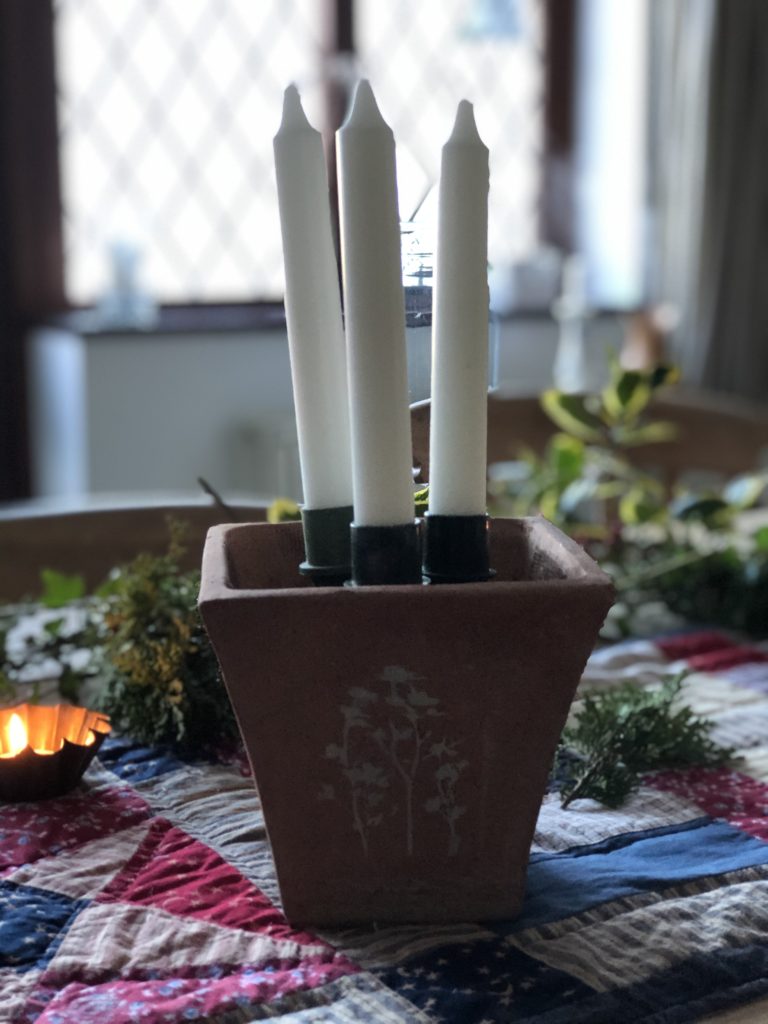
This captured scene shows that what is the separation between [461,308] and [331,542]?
0.32ft

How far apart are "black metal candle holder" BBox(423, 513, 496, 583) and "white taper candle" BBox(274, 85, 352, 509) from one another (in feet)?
0.13

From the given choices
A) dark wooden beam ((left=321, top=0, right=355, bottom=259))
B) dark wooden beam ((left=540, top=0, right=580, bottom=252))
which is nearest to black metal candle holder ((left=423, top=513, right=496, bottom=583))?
dark wooden beam ((left=321, top=0, right=355, bottom=259))

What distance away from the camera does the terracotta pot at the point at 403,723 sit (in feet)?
1.28

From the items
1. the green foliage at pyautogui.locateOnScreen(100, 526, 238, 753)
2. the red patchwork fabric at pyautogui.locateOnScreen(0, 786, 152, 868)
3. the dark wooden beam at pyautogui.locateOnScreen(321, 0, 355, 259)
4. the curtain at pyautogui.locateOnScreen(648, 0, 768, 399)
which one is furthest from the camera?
→ the curtain at pyautogui.locateOnScreen(648, 0, 768, 399)

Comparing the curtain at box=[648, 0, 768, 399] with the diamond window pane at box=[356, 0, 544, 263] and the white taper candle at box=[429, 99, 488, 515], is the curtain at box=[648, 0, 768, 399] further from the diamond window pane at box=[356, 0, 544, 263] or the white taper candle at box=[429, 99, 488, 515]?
the white taper candle at box=[429, 99, 488, 515]

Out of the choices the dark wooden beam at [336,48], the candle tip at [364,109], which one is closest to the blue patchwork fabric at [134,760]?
the candle tip at [364,109]

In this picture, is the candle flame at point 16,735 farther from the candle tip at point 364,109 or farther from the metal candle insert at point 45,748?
the candle tip at point 364,109

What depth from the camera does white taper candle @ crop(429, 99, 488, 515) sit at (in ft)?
1.38

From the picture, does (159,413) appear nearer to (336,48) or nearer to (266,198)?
(266,198)

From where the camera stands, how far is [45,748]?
569 mm

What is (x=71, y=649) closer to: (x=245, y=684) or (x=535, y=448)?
(x=245, y=684)

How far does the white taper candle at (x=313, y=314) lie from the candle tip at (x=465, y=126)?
5 centimetres

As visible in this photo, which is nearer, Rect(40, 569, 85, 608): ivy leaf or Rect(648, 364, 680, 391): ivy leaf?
Rect(40, 569, 85, 608): ivy leaf

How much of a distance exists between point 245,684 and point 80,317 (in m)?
2.66
